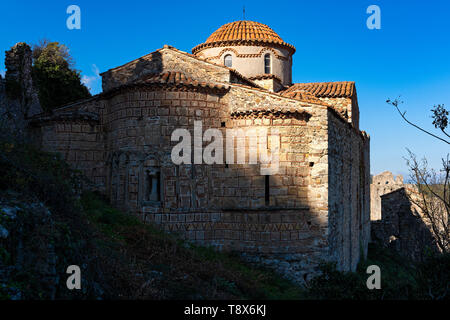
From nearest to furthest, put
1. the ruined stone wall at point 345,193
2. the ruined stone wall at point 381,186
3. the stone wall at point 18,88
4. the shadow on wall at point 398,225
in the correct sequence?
1. the ruined stone wall at point 345,193
2. the stone wall at point 18,88
3. the shadow on wall at point 398,225
4. the ruined stone wall at point 381,186

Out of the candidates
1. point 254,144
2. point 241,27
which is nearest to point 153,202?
point 254,144

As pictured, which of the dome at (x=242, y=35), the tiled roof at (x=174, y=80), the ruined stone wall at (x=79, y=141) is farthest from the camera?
the dome at (x=242, y=35)

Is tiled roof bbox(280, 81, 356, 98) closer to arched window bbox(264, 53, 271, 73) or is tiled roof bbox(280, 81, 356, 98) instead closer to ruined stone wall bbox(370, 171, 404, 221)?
arched window bbox(264, 53, 271, 73)

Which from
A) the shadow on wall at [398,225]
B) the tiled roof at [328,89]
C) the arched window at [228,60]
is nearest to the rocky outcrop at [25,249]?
the tiled roof at [328,89]

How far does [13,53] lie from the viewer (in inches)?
482

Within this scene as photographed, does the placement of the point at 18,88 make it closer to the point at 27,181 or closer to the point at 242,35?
the point at 27,181

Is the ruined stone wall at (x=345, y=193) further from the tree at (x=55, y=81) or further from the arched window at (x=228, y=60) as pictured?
the tree at (x=55, y=81)

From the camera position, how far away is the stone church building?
10.2 m

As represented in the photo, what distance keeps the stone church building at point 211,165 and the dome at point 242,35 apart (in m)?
5.59

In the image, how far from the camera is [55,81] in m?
15.4

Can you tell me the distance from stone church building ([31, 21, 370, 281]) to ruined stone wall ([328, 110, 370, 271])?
110 mm

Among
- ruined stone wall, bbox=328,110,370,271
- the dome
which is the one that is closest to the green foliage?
ruined stone wall, bbox=328,110,370,271

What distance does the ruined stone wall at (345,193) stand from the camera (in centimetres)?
1106
